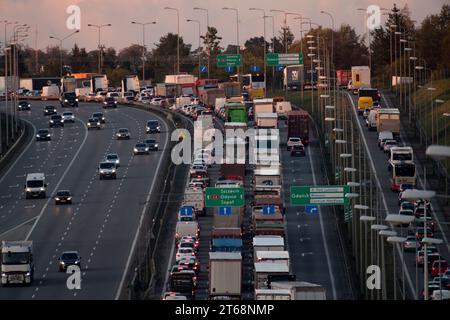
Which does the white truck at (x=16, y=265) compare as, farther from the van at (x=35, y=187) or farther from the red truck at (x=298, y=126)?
the red truck at (x=298, y=126)

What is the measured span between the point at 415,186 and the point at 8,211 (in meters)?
21.7

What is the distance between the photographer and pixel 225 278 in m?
61.4

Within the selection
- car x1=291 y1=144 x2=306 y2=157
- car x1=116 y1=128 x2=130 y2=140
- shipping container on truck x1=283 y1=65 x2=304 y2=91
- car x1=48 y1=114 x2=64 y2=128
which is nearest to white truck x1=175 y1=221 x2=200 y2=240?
car x1=291 y1=144 x2=306 y2=157

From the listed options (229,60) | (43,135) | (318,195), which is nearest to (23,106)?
(229,60)

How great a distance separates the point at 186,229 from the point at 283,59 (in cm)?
6445

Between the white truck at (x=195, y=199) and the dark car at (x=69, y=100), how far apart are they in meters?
71.1

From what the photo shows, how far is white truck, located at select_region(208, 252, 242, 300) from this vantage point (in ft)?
201

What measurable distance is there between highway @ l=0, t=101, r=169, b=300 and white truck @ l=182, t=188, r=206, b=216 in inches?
103

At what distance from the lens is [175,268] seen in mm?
65625

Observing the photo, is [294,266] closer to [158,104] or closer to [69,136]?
[69,136]

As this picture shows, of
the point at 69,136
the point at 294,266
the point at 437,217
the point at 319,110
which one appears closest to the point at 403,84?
the point at 319,110

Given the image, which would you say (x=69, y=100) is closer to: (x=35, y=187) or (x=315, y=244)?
(x=35, y=187)

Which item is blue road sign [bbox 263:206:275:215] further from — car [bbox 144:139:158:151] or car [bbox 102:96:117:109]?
car [bbox 102:96:117:109]

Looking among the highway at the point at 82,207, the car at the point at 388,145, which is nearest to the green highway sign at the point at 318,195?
the highway at the point at 82,207
